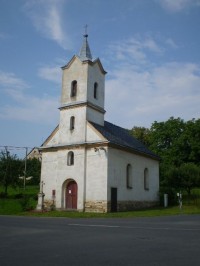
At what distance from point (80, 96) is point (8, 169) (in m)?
22.7

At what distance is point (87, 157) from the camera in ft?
105

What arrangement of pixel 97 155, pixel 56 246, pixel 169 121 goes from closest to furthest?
pixel 56 246, pixel 97 155, pixel 169 121

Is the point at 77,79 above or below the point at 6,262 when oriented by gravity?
above

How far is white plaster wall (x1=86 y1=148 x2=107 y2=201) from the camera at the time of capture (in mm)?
30375

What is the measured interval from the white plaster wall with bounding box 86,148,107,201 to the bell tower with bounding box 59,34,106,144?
231 centimetres

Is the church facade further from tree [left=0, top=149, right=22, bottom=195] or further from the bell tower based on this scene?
tree [left=0, top=149, right=22, bottom=195]

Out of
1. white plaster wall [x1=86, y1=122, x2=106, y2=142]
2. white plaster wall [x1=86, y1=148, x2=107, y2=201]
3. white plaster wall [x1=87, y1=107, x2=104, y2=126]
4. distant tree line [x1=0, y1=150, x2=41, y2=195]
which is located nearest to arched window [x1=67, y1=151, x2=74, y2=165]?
white plaster wall [x1=86, y1=148, x2=107, y2=201]

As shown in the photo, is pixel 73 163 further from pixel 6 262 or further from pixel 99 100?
pixel 6 262

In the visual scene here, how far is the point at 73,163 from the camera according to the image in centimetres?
3266

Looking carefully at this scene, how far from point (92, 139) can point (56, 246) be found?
22.0 m

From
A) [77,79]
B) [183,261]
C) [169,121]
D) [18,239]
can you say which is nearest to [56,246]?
[18,239]

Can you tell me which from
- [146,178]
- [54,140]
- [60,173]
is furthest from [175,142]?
[60,173]

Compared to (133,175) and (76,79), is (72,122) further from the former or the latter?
(133,175)

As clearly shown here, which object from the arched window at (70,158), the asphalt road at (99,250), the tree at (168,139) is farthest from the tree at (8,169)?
the asphalt road at (99,250)
